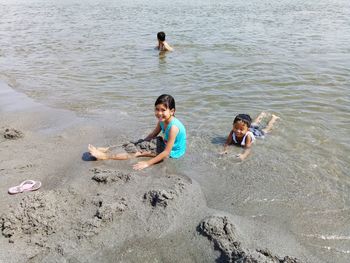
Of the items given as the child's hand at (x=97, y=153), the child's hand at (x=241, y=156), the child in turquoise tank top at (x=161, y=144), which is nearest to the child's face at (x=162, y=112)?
the child in turquoise tank top at (x=161, y=144)

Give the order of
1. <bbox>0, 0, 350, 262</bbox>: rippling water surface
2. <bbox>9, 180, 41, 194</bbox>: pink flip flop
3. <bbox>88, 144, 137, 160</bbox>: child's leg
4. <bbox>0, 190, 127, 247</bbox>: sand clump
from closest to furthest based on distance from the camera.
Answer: <bbox>0, 190, 127, 247</bbox>: sand clump → <bbox>9, 180, 41, 194</bbox>: pink flip flop → <bbox>0, 0, 350, 262</bbox>: rippling water surface → <bbox>88, 144, 137, 160</bbox>: child's leg

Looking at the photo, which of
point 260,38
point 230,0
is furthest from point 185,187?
point 230,0

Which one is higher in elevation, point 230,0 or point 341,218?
point 230,0

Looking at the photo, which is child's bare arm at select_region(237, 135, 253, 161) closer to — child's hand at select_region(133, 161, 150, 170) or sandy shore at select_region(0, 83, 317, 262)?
sandy shore at select_region(0, 83, 317, 262)

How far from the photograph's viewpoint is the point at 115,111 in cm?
646

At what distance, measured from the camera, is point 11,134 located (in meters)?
5.05

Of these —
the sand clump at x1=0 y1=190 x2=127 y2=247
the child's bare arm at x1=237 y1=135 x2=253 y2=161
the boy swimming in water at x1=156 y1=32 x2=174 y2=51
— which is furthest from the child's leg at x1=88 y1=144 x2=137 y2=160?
the boy swimming in water at x1=156 y1=32 x2=174 y2=51

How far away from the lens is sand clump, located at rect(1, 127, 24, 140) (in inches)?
199

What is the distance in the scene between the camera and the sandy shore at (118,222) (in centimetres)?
284

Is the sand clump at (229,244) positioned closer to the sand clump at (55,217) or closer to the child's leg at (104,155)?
the sand clump at (55,217)

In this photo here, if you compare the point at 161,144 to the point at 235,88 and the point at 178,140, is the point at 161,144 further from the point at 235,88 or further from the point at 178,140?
the point at 235,88

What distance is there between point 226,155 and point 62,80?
5.29m

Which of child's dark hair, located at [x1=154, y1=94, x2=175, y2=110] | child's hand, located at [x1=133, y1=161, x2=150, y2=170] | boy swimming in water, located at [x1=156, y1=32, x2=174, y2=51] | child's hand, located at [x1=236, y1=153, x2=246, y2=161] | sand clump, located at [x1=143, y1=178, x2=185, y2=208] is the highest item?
child's dark hair, located at [x1=154, y1=94, x2=175, y2=110]

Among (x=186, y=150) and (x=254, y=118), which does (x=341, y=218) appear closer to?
(x=186, y=150)
